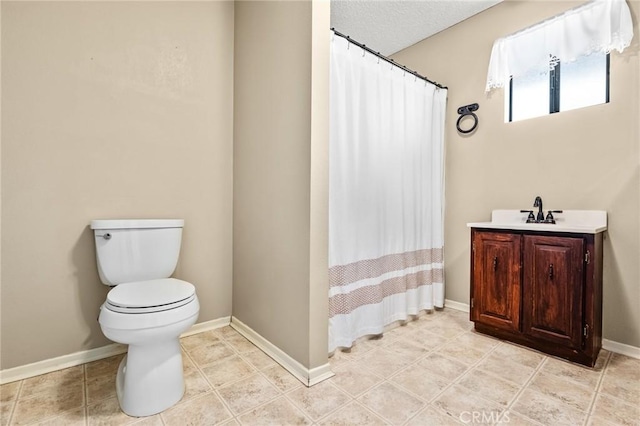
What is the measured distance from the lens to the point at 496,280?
2.01 m

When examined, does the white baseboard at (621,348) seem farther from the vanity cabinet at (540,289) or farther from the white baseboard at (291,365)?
the white baseboard at (291,365)

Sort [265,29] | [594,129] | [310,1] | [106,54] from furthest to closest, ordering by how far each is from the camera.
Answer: [594,129] → [265,29] → [106,54] → [310,1]

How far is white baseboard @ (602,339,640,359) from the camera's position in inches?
70.7

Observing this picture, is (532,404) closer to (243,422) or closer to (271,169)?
(243,422)

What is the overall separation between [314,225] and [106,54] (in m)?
1.52

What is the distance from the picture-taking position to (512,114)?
94.0 inches

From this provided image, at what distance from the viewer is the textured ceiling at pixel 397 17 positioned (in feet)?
7.77

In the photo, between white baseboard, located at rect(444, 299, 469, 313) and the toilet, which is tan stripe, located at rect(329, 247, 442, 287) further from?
the toilet

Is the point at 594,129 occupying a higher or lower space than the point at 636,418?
higher

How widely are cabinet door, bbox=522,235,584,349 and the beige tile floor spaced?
6.6 inches

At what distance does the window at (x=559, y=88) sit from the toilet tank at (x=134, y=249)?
2.58m

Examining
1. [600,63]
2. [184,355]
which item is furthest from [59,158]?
[600,63]

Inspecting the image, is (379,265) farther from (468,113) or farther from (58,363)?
(58,363)

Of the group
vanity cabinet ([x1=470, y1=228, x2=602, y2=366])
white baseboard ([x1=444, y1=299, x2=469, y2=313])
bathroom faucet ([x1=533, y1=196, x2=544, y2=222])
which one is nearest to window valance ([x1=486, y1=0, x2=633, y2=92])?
bathroom faucet ([x1=533, y1=196, x2=544, y2=222])
